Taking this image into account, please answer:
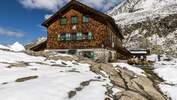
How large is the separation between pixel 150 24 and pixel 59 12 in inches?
4081

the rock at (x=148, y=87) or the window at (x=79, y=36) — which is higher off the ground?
the window at (x=79, y=36)

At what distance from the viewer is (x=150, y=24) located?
487ft

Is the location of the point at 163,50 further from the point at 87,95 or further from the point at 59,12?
the point at 87,95

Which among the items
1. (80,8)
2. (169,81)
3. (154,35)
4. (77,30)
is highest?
(154,35)

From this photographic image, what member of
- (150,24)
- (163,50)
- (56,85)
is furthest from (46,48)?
(150,24)

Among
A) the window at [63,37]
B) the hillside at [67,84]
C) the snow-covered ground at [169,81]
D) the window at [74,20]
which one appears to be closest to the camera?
the hillside at [67,84]

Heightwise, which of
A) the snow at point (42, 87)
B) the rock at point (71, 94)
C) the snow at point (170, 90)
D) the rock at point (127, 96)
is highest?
the snow at point (42, 87)

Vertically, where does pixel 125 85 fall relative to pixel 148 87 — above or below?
above

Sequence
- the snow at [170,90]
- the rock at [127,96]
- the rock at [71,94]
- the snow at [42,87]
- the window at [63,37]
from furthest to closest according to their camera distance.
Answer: the window at [63,37] → the snow at [170,90] → the rock at [127,96] → the rock at [71,94] → the snow at [42,87]

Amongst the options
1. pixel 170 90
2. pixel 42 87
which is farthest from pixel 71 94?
pixel 170 90

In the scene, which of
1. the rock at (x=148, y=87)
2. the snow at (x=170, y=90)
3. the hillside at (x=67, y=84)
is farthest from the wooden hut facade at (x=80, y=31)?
the snow at (x=170, y=90)

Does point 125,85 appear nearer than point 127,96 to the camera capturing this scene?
No

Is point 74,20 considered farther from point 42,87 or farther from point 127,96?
point 42,87

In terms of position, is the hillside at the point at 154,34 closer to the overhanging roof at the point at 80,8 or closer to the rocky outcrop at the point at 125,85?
the overhanging roof at the point at 80,8
